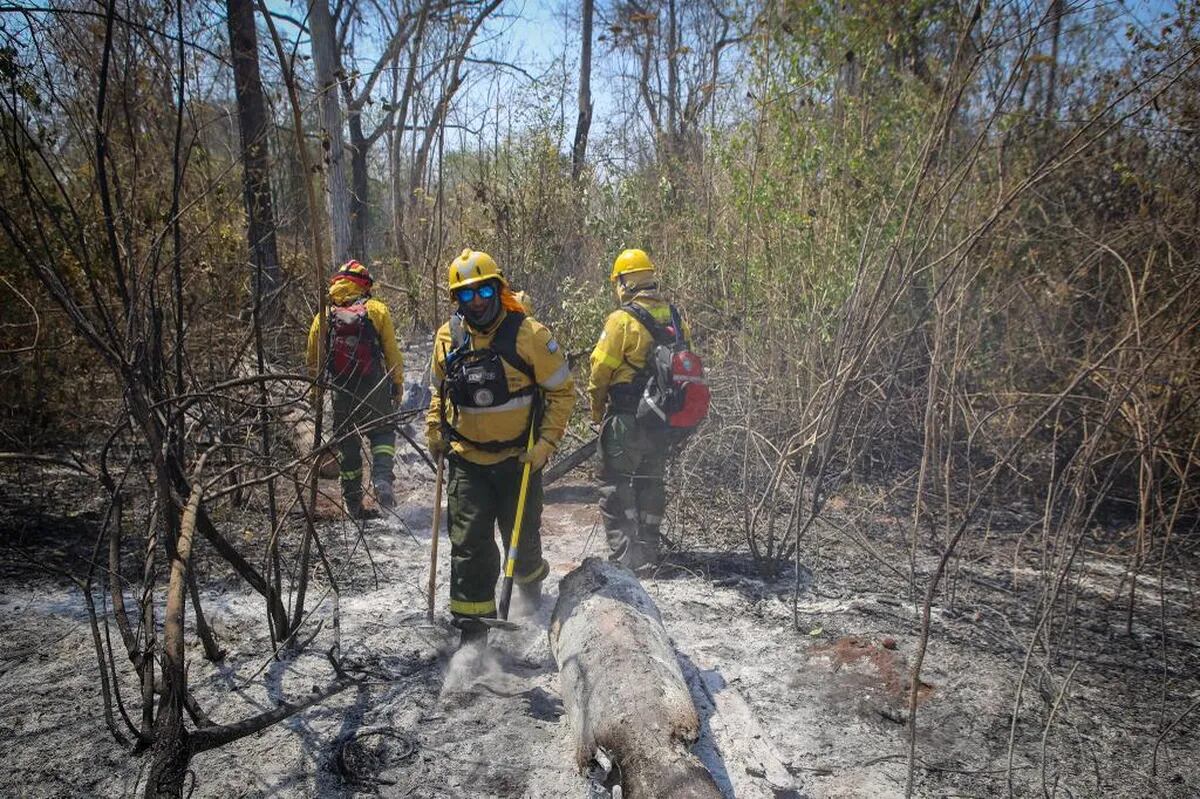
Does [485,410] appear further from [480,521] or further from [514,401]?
[480,521]

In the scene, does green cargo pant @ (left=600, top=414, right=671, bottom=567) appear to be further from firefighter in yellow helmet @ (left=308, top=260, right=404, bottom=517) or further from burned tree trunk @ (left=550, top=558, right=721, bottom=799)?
firefighter in yellow helmet @ (left=308, top=260, right=404, bottom=517)

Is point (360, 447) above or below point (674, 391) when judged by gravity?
below

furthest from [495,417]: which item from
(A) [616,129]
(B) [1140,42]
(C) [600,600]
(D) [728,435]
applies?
(A) [616,129]

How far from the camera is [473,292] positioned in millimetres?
3516

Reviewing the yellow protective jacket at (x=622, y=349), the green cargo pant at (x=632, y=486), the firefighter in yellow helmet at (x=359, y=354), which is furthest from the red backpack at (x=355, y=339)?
the green cargo pant at (x=632, y=486)

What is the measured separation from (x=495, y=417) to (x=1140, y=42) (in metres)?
5.40

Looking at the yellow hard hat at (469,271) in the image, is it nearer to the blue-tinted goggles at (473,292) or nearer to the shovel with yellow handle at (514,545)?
the blue-tinted goggles at (473,292)

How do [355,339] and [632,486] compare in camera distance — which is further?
[355,339]

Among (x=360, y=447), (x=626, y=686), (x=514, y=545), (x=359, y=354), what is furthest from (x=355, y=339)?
(x=626, y=686)

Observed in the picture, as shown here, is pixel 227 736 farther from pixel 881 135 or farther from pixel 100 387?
pixel 881 135

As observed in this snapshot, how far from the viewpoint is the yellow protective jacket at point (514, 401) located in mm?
3660

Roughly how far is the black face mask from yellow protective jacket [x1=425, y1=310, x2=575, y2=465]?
Result: 0.03m

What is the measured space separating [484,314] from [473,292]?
0.15 metres

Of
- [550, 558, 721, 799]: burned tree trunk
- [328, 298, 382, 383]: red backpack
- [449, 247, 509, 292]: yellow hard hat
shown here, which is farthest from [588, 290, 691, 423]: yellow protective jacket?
[328, 298, 382, 383]: red backpack
